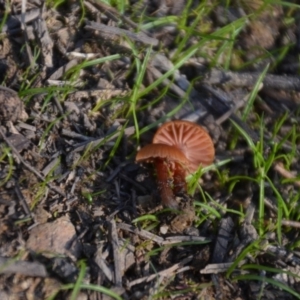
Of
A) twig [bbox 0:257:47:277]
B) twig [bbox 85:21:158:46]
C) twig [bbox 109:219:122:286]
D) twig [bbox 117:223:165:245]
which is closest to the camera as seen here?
twig [bbox 0:257:47:277]

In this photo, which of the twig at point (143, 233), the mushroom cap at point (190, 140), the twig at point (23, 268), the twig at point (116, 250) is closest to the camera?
the twig at point (23, 268)

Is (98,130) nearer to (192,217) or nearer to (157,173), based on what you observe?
(157,173)

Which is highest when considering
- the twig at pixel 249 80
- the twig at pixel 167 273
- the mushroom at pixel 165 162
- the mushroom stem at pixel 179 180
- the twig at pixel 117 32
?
the twig at pixel 117 32

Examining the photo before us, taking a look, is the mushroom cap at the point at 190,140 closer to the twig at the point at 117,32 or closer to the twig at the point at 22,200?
the twig at the point at 117,32

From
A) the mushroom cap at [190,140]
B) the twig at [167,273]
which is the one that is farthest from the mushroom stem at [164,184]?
the twig at [167,273]

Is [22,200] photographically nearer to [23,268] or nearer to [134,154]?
[23,268]

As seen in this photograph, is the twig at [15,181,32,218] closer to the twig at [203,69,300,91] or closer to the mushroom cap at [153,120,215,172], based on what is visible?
the mushroom cap at [153,120,215,172]

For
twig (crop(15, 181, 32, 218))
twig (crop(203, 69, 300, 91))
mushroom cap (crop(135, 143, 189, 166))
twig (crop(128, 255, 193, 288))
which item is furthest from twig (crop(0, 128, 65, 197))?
twig (crop(203, 69, 300, 91))

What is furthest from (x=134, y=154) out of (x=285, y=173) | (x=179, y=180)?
(x=285, y=173)
